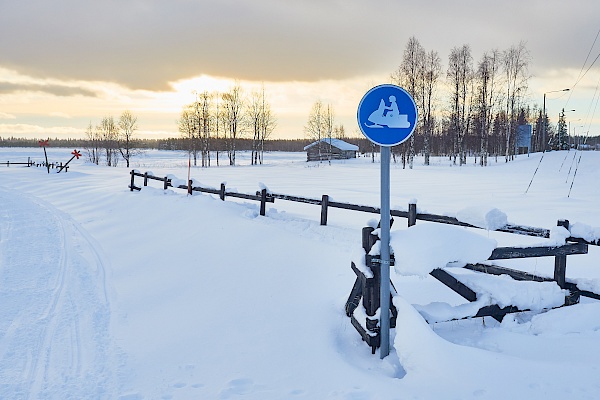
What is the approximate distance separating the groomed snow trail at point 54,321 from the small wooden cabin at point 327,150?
184 ft

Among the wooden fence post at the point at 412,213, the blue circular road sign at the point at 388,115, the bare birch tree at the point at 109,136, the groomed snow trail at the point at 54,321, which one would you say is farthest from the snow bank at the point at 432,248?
the bare birch tree at the point at 109,136

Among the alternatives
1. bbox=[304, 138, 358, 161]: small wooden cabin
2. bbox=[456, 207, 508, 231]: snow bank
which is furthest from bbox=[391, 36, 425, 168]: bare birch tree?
bbox=[456, 207, 508, 231]: snow bank

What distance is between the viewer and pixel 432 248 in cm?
414

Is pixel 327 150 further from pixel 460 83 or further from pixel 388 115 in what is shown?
pixel 388 115

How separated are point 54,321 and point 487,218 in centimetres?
580

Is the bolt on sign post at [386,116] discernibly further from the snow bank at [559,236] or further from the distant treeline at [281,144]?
the distant treeline at [281,144]

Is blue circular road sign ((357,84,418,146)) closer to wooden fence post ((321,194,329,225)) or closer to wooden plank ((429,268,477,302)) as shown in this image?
wooden plank ((429,268,477,302))

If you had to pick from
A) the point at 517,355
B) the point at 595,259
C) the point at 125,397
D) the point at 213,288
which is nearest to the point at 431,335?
the point at 517,355

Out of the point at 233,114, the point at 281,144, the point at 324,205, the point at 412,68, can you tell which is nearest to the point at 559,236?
the point at 324,205

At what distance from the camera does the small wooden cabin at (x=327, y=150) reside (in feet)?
218

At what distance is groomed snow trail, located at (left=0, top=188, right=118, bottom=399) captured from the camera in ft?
13.2

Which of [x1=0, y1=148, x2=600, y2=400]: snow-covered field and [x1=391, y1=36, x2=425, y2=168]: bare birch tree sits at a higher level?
[x1=391, y1=36, x2=425, y2=168]: bare birch tree

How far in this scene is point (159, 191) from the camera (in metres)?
16.4

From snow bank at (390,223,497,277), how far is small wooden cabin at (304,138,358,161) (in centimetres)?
5965
